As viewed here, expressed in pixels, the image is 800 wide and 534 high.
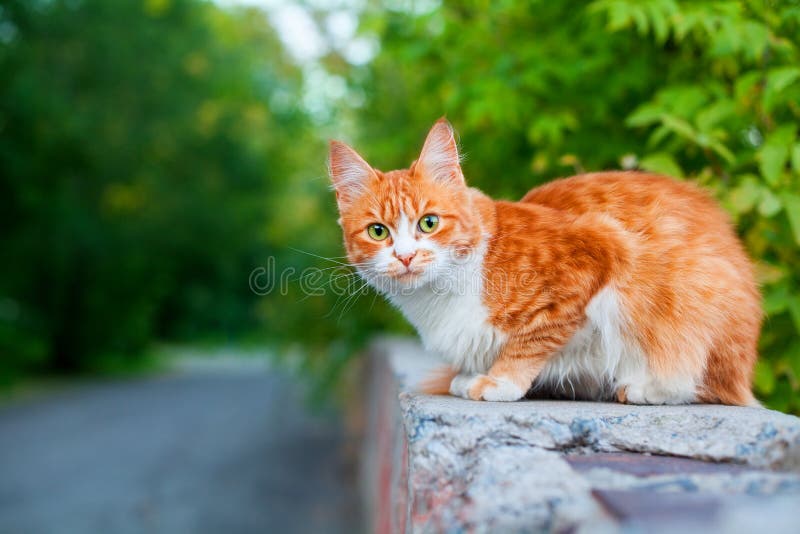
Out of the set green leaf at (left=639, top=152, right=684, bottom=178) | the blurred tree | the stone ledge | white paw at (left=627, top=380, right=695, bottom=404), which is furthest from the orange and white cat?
the blurred tree

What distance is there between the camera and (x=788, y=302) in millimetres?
2314

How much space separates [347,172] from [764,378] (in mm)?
1488

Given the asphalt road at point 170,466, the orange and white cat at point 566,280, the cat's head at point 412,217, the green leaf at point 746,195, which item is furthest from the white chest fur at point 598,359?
the asphalt road at point 170,466

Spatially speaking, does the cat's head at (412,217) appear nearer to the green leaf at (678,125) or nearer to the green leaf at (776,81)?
the green leaf at (678,125)

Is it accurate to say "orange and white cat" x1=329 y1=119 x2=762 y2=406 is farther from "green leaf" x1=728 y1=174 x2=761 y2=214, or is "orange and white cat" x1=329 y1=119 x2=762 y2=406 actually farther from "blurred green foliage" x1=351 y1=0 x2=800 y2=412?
"blurred green foliage" x1=351 y1=0 x2=800 y2=412

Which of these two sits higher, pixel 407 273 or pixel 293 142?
pixel 293 142

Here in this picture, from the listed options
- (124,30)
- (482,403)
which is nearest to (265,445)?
(482,403)

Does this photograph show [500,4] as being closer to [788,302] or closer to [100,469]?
[788,302]

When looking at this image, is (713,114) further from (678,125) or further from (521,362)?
(521,362)

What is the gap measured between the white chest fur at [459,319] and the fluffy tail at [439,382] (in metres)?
0.12

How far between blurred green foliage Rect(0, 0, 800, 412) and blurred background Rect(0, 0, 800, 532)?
0.07 ft

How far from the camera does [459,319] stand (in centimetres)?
204

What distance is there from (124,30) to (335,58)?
8585mm

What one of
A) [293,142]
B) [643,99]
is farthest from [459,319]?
[293,142]
